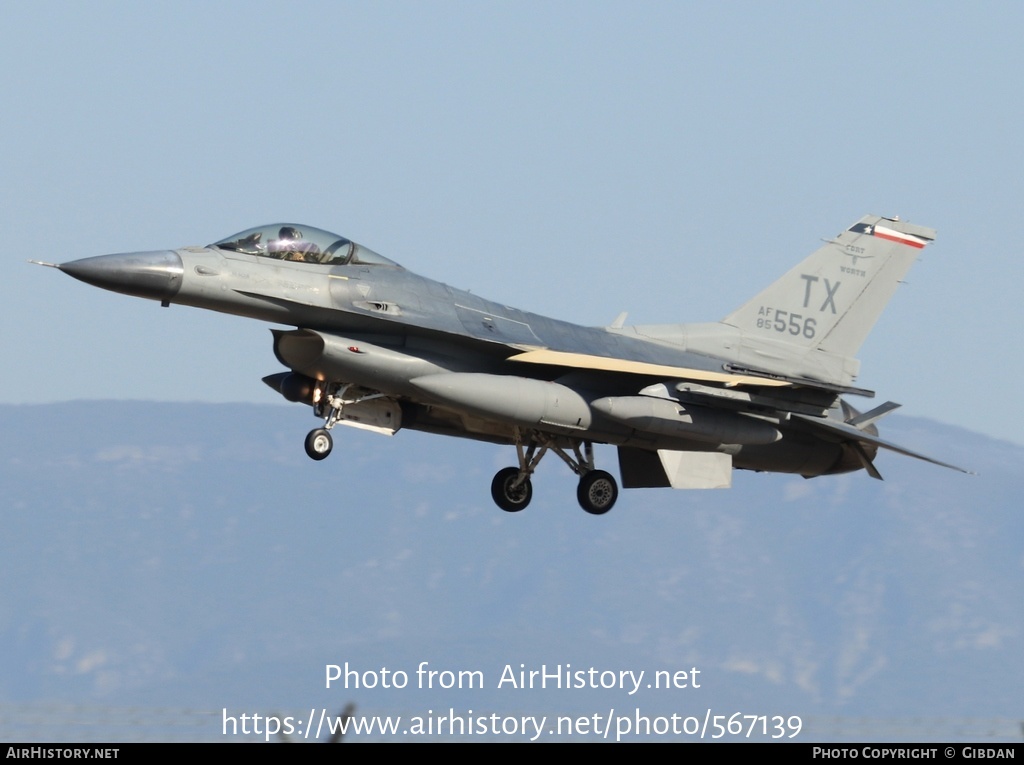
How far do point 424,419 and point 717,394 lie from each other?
3.34 m

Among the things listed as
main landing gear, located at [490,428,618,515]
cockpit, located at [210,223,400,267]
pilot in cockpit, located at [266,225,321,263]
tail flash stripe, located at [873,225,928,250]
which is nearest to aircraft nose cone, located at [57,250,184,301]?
cockpit, located at [210,223,400,267]

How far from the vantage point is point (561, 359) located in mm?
18938

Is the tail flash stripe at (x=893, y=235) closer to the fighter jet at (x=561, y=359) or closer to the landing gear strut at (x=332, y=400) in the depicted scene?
the fighter jet at (x=561, y=359)

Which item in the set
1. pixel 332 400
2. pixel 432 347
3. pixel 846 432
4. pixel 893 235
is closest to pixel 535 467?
pixel 432 347

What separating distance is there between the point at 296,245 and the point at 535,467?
13.6ft

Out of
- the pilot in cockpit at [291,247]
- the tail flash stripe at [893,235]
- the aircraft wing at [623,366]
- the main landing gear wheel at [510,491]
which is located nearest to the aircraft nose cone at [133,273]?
the pilot in cockpit at [291,247]

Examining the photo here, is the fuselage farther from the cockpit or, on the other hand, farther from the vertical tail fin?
the vertical tail fin

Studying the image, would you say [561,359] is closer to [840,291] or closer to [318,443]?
[318,443]

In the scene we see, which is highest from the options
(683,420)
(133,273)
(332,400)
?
(133,273)

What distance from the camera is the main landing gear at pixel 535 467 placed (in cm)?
2025

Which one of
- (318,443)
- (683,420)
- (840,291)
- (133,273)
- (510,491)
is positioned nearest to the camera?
(133,273)
